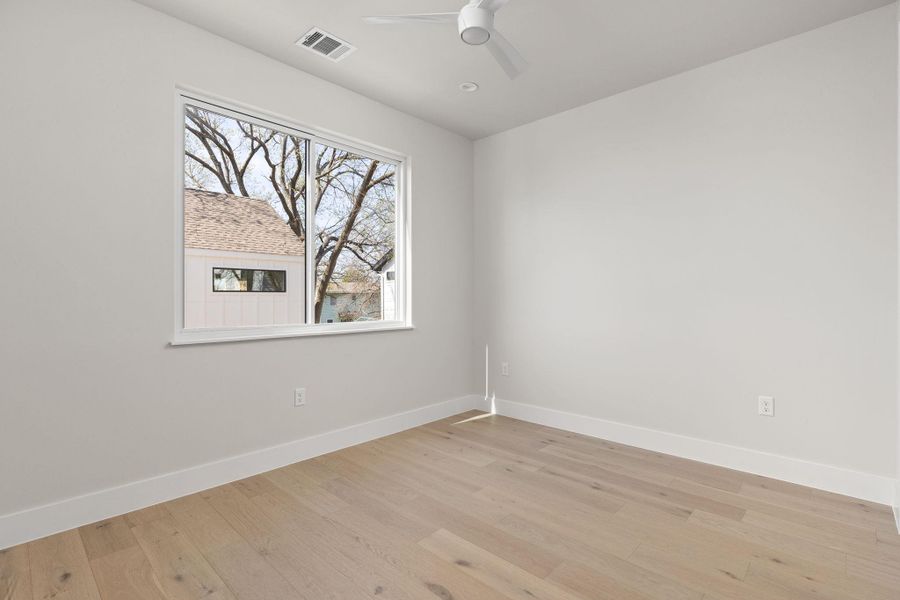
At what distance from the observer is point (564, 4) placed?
7.36 ft

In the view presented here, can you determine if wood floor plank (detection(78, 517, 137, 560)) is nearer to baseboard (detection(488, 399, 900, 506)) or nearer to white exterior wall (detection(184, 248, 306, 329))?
white exterior wall (detection(184, 248, 306, 329))

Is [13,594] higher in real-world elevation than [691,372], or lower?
lower

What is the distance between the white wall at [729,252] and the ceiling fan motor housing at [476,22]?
1.74 meters

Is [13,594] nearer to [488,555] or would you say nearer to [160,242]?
[160,242]

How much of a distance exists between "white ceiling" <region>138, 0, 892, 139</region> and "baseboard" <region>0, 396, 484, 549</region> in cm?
242

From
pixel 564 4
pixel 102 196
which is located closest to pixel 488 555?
pixel 102 196

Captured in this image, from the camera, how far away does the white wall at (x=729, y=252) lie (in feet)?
7.71

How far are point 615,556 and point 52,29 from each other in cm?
338

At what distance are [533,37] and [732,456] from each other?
2.79m

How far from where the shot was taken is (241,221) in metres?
2.72

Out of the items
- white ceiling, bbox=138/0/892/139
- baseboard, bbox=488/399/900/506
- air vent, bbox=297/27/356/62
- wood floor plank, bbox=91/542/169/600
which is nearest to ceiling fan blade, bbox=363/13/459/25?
white ceiling, bbox=138/0/892/139

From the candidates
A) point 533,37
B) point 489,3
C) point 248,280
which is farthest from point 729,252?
point 248,280

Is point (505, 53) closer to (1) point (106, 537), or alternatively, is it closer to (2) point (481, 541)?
(2) point (481, 541)

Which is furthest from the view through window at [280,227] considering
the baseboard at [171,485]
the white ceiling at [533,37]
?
the baseboard at [171,485]
